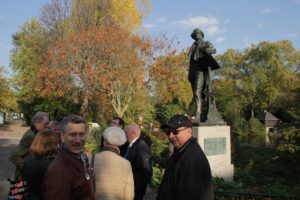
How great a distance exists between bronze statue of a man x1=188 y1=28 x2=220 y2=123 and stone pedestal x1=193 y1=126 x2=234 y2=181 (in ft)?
1.58

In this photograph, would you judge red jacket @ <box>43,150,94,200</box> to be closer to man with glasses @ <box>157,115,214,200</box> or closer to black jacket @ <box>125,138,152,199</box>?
man with glasses @ <box>157,115,214,200</box>

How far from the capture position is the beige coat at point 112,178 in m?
3.91

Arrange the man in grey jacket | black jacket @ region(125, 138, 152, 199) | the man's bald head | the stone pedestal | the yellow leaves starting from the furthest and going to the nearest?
the yellow leaves → the stone pedestal → the man's bald head → black jacket @ region(125, 138, 152, 199) → the man in grey jacket

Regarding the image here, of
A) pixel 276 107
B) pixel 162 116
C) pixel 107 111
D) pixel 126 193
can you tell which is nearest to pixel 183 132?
pixel 126 193

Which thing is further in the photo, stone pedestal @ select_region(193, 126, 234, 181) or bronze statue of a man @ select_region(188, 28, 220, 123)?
bronze statue of a man @ select_region(188, 28, 220, 123)

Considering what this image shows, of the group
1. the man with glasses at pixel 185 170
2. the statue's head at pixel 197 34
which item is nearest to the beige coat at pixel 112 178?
Result: the man with glasses at pixel 185 170

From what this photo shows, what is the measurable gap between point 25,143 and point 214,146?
632cm

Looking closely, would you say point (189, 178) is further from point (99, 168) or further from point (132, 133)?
point (132, 133)

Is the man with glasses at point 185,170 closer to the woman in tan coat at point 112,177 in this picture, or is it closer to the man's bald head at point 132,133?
the woman in tan coat at point 112,177

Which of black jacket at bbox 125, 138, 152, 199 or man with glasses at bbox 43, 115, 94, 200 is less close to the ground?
man with glasses at bbox 43, 115, 94, 200

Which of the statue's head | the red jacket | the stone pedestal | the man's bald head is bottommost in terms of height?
the stone pedestal

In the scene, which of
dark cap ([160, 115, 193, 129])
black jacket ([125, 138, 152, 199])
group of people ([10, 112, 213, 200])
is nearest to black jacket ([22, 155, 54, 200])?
group of people ([10, 112, 213, 200])

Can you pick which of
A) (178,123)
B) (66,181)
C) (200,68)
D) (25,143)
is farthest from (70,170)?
(200,68)

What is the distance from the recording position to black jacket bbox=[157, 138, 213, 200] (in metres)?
3.38
